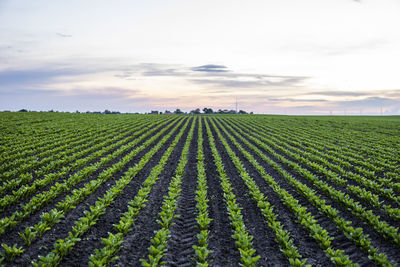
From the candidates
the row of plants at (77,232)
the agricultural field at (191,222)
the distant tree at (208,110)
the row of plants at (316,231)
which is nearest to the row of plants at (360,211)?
the agricultural field at (191,222)

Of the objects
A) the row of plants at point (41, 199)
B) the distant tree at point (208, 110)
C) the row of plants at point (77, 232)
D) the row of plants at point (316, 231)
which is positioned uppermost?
the distant tree at point (208, 110)

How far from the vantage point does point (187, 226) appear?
6957mm

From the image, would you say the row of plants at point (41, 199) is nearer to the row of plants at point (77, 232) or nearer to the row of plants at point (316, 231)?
the row of plants at point (77, 232)

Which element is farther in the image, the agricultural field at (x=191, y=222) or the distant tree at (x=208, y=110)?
the distant tree at (x=208, y=110)

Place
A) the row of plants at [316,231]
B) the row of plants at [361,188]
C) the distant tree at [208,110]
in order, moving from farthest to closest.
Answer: the distant tree at [208,110] < the row of plants at [361,188] < the row of plants at [316,231]

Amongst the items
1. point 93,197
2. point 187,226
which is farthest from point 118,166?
point 187,226

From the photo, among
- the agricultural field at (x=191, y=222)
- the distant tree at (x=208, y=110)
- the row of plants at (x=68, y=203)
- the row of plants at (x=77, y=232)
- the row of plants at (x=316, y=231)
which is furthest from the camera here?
the distant tree at (x=208, y=110)

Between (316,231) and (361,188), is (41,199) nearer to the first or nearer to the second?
(316,231)

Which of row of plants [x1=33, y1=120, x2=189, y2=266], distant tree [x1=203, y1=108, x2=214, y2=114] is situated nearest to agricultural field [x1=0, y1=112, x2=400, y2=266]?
row of plants [x1=33, y1=120, x2=189, y2=266]

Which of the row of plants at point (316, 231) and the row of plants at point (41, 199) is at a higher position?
the row of plants at point (41, 199)

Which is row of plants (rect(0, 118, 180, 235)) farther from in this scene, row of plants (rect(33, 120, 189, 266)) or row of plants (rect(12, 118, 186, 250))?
row of plants (rect(33, 120, 189, 266))

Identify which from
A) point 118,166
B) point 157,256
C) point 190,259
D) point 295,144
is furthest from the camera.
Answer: point 295,144

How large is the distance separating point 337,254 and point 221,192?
4.96 meters

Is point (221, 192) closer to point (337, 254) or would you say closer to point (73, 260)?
point (337, 254)
